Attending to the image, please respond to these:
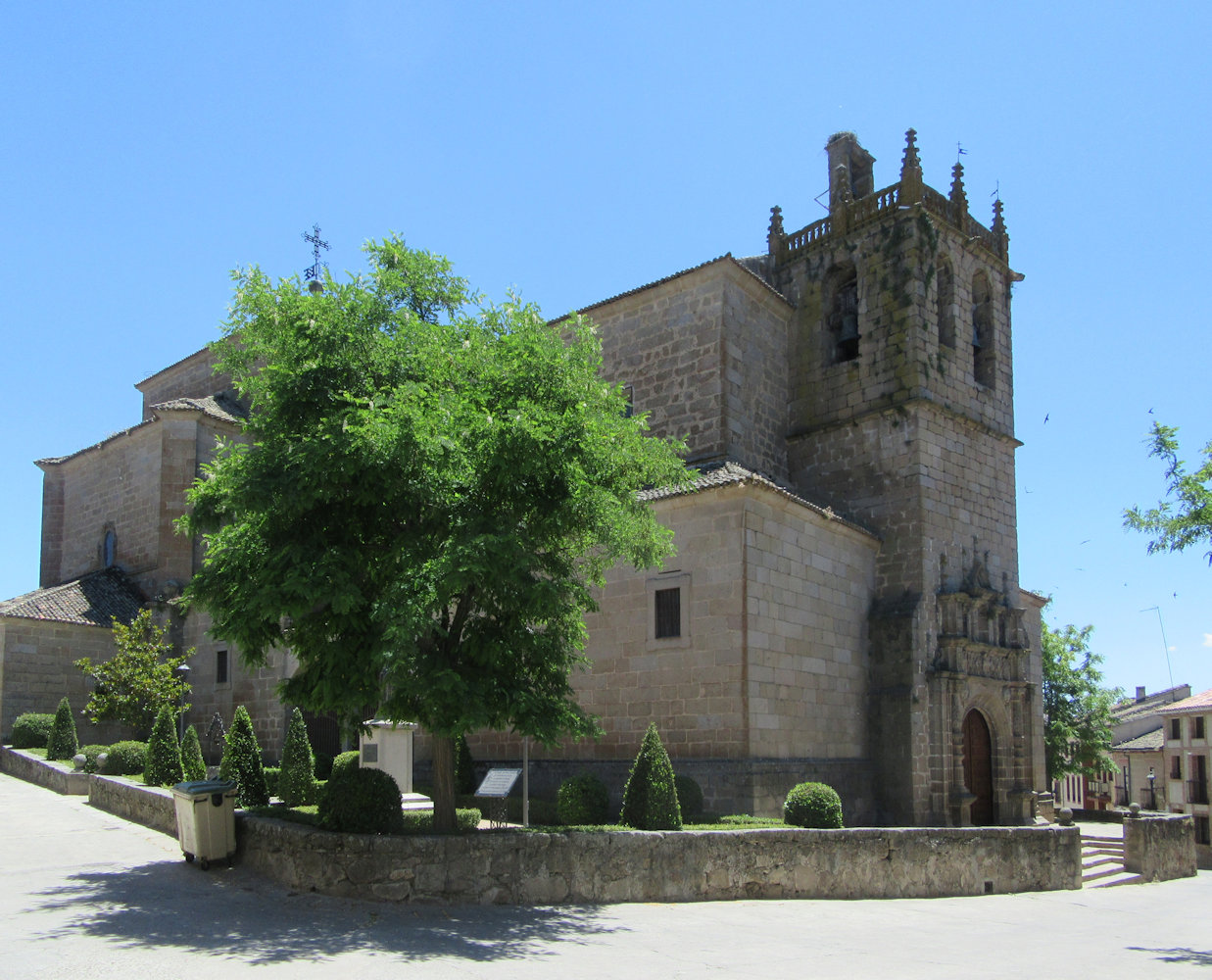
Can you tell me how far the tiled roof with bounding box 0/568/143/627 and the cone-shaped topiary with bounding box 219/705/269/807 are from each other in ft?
41.1

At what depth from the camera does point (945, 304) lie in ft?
78.0

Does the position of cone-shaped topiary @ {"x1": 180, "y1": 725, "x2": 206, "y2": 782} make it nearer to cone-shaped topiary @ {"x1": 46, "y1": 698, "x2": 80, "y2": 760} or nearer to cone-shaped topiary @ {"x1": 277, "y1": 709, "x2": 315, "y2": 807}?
cone-shaped topiary @ {"x1": 277, "y1": 709, "x2": 315, "y2": 807}

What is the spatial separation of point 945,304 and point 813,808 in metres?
13.6

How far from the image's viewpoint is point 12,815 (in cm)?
1759

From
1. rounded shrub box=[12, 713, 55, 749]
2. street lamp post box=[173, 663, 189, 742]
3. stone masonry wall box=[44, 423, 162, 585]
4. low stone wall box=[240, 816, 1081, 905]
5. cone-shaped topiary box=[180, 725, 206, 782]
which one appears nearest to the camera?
low stone wall box=[240, 816, 1081, 905]

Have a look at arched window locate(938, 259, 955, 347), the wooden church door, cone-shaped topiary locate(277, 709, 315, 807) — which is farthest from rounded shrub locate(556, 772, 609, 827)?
arched window locate(938, 259, 955, 347)

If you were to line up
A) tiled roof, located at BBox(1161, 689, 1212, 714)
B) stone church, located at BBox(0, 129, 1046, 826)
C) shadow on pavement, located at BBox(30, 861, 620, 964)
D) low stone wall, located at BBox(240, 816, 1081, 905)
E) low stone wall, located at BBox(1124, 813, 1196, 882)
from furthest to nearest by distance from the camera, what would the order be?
1. tiled roof, located at BBox(1161, 689, 1212, 714)
2. low stone wall, located at BBox(1124, 813, 1196, 882)
3. stone church, located at BBox(0, 129, 1046, 826)
4. low stone wall, located at BBox(240, 816, 1081, 905)
5. shadow on pavement, located at BBox(30, 861, 620, 964)

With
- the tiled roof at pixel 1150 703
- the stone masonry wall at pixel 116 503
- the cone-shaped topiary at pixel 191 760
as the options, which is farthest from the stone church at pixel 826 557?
the tiled roof at pixel 1150 703

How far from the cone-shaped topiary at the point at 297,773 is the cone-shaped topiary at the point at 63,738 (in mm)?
7782

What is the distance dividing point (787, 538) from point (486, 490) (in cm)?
851

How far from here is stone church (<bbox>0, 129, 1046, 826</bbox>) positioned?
1800cm

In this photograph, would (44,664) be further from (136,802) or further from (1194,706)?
(1194,706)

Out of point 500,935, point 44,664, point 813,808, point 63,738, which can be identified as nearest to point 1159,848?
point 813,808

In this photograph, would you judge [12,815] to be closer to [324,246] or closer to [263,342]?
[263,342]
